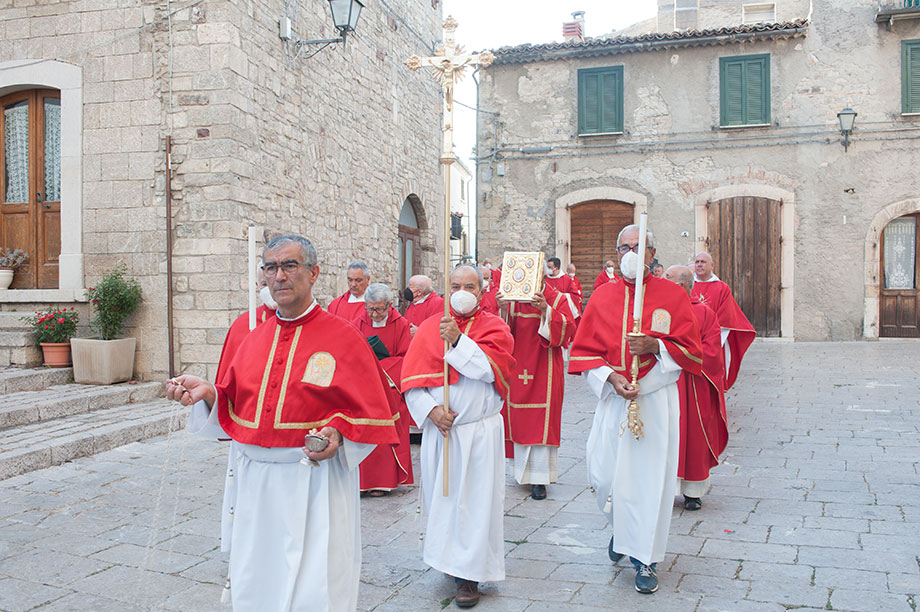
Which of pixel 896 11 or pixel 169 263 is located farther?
pixel 896 11

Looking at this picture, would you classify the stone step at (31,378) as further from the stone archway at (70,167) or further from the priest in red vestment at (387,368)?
the priest in red vestment at (387,368)

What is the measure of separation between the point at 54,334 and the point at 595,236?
11.5 metres

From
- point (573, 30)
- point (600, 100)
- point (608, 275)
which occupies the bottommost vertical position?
point (608, 275)

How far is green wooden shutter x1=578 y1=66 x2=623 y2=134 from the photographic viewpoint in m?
16.9

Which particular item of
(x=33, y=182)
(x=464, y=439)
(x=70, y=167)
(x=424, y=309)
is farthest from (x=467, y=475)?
(x=33, y=182)

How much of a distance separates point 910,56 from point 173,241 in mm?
14741

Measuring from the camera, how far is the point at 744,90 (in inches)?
643

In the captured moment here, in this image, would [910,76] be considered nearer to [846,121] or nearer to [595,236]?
[846,121]

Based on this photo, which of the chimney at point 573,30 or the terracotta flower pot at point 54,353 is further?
the chimney at point 573,30

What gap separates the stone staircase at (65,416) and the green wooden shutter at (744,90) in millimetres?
12852

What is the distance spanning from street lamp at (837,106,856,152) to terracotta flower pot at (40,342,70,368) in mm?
14464

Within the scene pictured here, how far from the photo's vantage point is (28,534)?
188 inches

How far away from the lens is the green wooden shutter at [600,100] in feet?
55.4

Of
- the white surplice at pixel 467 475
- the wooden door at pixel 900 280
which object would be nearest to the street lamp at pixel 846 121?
the wooden door at pixel 900 280
